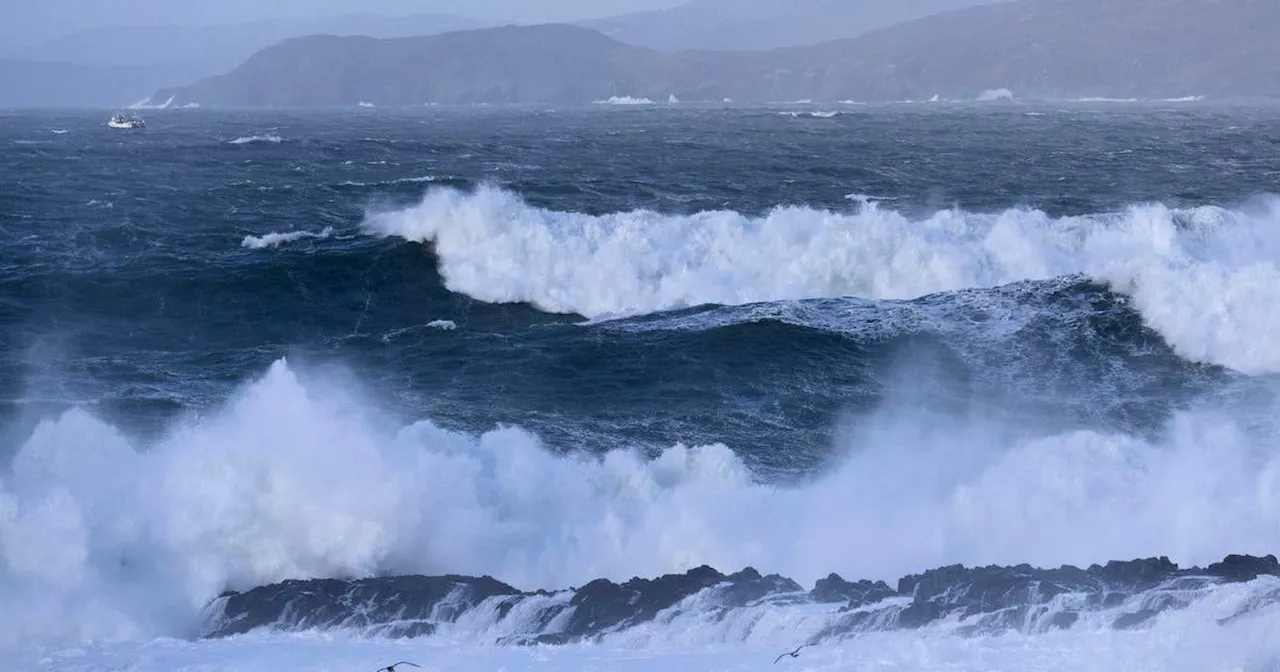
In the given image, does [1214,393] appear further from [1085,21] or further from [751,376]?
[1085,21]

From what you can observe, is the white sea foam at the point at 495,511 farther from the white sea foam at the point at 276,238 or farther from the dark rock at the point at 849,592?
the white sea foam at the point at 276,238

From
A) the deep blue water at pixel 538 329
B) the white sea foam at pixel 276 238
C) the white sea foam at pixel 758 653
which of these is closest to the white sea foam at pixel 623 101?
the deep blue water at pixel 538 329

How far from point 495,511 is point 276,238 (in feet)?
59.9

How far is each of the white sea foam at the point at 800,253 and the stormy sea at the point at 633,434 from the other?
0.10 meters

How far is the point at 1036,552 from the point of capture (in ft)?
49.9

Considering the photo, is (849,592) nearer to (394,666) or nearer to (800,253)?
(394,666)

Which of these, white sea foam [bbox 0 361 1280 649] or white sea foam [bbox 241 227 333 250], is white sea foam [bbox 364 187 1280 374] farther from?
white sea foam [bbox 0 361 1280 649]

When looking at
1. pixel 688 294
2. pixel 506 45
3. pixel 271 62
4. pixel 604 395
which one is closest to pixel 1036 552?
pixel 604 395

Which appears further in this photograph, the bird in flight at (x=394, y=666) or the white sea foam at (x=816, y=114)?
the white sea foam at (x=816, y=114)

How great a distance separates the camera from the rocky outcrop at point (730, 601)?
41.5ft

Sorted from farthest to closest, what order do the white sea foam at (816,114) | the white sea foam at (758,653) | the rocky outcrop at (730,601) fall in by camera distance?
the white sea foam at (816,114)
the rocky outcrop at (730,601)
the white sea foam at (758,653)

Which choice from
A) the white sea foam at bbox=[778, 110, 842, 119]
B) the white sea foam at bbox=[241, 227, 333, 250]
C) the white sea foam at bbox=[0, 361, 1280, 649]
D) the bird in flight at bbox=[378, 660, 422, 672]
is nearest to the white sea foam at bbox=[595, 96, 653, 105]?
the white sea foam at bbox=[778, 110, 842, 119]

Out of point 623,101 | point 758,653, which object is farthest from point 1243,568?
point 623,101

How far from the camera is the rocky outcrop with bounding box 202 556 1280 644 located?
12641 mm
